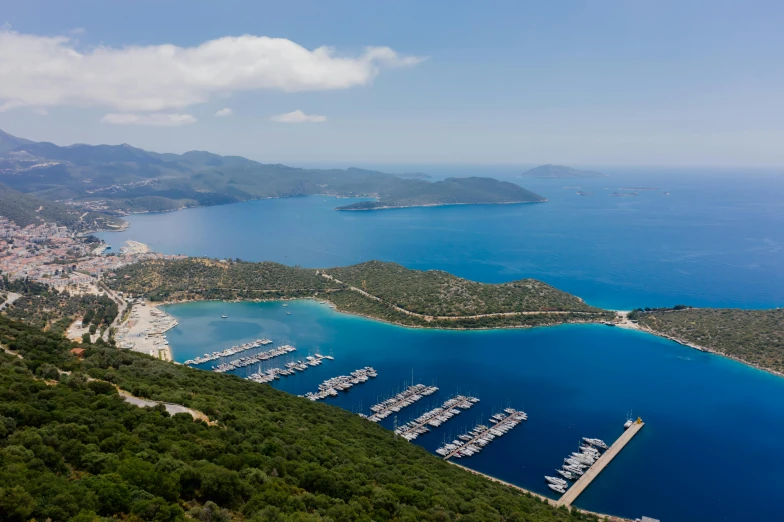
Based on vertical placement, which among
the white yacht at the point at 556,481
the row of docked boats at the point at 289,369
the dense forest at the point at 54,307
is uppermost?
the dense forest at the point at 54,307

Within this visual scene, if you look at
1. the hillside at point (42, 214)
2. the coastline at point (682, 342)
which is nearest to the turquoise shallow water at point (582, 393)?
the coastline at point (682, 342)

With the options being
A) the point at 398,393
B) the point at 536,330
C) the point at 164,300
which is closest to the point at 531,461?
the point at 398,393

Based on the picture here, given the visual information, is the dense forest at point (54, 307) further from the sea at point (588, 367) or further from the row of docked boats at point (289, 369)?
the row of docked boats at point (289, 369)

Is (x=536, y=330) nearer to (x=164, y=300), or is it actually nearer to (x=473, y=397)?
(x=473, y=397)

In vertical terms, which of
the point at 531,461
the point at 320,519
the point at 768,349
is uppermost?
the point at 320,519

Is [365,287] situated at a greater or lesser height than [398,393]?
greater

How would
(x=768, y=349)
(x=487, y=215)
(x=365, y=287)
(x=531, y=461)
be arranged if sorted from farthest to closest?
(x=487, y=215)
(x=365, y=287)
(x=768, y=349)
(x=531, y=461)

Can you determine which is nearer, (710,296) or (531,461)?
(531,461)

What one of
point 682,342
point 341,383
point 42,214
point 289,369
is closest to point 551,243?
point 682,342
